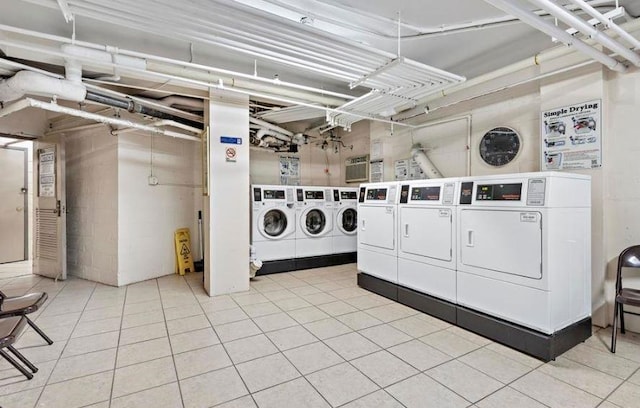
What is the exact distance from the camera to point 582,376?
84.3 inches

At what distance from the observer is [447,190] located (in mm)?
3098

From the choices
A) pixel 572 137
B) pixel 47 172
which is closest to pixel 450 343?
pixel 572 137

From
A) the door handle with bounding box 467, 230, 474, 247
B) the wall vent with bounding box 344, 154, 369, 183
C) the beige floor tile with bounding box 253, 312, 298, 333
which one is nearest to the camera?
the door handle with bounding box 467, 230, 474, 247

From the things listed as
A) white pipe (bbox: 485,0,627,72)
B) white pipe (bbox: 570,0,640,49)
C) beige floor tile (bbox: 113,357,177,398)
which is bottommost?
beige floor tile (bbox: 113,357,177,398)

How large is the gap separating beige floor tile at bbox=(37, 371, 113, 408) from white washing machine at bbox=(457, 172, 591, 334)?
2967 millimetres

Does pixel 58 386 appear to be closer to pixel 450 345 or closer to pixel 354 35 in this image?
pixel 450 345

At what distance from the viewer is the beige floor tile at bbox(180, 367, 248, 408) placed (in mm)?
1894

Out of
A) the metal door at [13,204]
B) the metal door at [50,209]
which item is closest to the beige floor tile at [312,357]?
the metal door at [50,209]

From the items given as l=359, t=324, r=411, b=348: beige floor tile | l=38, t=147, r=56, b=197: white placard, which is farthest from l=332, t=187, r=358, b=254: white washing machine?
l=38, t=147, r=56, b=197: white placard

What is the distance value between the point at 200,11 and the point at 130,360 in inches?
101

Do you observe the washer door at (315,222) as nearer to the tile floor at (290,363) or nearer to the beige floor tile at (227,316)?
the tile floor at (290,363)

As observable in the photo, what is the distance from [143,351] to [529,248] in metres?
3.23

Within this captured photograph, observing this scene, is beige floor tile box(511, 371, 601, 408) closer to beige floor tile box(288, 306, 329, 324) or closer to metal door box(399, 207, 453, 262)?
metal door box(399, 207, 453, 262)

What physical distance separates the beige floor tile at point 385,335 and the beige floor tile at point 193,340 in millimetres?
1355
